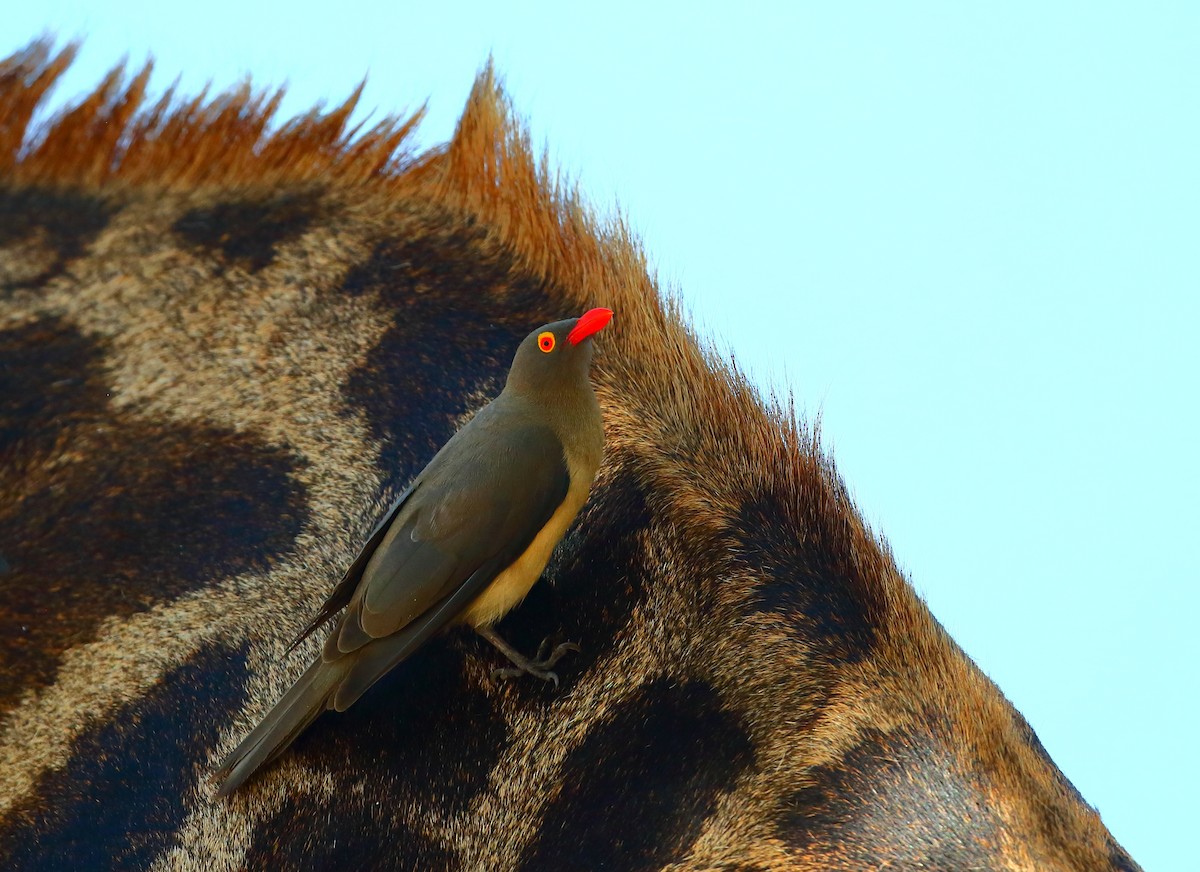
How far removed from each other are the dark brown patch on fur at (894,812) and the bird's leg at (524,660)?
0.22 metres

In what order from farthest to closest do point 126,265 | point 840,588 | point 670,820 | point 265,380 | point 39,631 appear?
point 126,265, point 265,380, point 39,631, point 840,588, point 670,820

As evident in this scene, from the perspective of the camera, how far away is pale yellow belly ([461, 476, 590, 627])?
0.96 metres

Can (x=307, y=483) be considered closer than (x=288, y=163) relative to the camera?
Yes

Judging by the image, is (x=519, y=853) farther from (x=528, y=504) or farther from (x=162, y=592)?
(x=162, y=592)

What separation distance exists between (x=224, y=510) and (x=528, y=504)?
39 centimetres

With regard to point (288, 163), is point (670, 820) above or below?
below

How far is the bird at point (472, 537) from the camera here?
0.94 meters

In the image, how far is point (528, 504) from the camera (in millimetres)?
945

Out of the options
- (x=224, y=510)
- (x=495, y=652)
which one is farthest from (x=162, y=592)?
(x=495, y=652)

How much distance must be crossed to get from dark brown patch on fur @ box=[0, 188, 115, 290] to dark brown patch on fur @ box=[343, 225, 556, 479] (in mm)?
327

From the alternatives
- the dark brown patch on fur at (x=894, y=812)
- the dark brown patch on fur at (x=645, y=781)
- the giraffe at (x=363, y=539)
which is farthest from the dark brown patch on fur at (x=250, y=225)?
the dark brown patch on fur at (x=894, y=812)

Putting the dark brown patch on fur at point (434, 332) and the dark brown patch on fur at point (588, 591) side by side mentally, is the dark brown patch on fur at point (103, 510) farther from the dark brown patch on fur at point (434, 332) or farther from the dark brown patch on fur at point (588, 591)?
the dark brown patch on fur at point (588, 591)

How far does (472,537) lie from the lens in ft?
3.07

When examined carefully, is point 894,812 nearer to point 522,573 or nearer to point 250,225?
point 522,573
